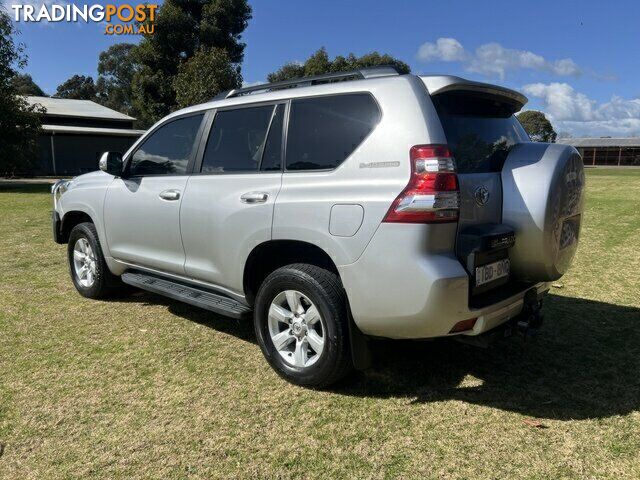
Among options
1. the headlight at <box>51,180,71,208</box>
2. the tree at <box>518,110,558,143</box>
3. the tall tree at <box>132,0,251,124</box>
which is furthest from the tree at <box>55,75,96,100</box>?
the headlight at <box>51,180,71,208</box>

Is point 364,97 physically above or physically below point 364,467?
above

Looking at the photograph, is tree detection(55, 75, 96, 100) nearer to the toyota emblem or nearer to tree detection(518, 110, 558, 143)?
tree detection(518, 110, 558, 143)

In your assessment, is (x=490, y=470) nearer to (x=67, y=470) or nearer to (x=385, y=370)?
(x=385, y=370)

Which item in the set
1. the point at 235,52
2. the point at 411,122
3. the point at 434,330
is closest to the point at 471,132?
the point at 411,122

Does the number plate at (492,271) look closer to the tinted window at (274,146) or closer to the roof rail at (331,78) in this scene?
the roof rail at (331,78)

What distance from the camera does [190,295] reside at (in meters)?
4.15

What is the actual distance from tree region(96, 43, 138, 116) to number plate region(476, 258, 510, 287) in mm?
71230

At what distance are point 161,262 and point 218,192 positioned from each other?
3.32 ft

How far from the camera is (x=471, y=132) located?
3246mm

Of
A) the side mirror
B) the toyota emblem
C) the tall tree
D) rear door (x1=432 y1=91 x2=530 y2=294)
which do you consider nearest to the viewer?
rear door (x1=432 y1=91 x2=530 y2=294)

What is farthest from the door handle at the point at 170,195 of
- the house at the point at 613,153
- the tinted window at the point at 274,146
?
the house at the point at 613,153

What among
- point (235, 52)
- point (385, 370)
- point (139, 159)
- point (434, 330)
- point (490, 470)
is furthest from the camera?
point (235, 52)

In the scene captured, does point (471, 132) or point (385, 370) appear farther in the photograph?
point (385, 370)

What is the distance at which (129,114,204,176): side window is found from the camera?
4.31 meters
